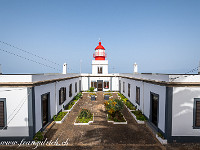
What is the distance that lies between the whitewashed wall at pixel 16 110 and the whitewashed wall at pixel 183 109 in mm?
9160

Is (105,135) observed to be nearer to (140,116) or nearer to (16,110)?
(140,116)

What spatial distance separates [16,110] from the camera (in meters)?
7.04

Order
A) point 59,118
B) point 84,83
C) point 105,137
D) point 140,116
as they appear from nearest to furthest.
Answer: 1. point 105,137
2. point 59,118
3. point 140,116
4. point 84,83

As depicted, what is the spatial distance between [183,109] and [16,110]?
34.1ft

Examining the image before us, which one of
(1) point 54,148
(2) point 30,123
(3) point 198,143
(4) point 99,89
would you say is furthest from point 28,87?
(4) point 99,89

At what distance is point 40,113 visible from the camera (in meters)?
8.13

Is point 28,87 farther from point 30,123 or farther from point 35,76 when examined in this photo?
point 30,123

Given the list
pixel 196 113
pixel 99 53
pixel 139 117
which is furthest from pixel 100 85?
pixel 196 113

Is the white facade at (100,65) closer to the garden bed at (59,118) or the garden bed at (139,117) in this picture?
the garden bed at (139,117)

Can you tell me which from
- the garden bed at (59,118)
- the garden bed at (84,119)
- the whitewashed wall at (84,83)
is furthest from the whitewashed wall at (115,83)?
the garden bed at (59,118)

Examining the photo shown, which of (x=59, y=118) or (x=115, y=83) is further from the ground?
(x=115, y=83)

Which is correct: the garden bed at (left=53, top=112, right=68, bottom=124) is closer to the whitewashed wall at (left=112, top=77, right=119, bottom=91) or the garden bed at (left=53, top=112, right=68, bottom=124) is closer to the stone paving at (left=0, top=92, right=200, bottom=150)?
the stone paving at (left=0, top=92, right=200, bottom=150)

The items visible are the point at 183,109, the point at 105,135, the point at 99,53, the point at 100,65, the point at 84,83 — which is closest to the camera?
the point at 183,109

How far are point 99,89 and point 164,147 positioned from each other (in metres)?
18.9
